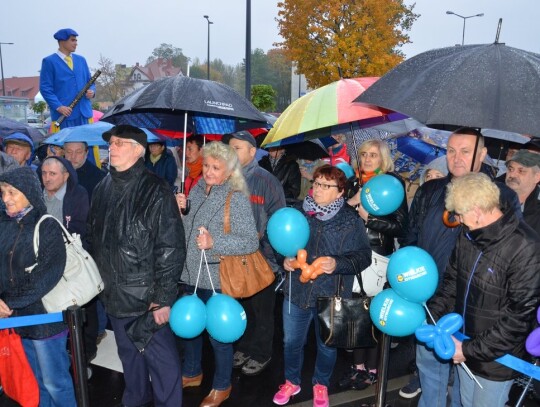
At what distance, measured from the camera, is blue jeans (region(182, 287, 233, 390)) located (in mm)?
3635

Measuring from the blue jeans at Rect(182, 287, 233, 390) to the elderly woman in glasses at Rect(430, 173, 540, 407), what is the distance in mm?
1751

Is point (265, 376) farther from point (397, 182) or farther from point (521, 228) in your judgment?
point (521, 228)

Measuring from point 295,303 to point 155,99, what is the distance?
70.7 inches

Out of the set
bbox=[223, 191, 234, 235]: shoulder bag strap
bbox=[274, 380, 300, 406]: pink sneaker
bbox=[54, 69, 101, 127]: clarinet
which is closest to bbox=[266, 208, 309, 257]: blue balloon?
bbox=[223, 191, 234, 235]: shoulder bag strap

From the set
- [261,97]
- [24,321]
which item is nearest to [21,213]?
[24,321]

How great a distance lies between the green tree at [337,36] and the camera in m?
22.7

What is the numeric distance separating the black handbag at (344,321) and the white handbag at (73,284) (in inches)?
60.9

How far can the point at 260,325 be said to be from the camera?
4.36m

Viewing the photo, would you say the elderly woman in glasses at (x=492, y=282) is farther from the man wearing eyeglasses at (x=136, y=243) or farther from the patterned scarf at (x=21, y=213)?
the patterned scarf at (x=21, y=213)

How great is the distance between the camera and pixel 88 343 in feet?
14.3

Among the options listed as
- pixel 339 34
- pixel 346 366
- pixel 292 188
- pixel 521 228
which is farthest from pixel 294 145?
pixel 339 34

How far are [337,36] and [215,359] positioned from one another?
21688mm

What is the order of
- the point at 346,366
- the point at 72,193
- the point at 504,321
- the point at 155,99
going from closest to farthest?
the point at 504,321 < the point at 155,99 < the point at 72,193 < the point at 346,366

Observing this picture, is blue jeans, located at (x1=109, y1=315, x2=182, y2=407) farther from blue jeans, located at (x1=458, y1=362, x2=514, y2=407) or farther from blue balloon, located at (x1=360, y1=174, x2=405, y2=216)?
blue jeans, located at (x1=458, y1=362, x2=514, y2=407)
